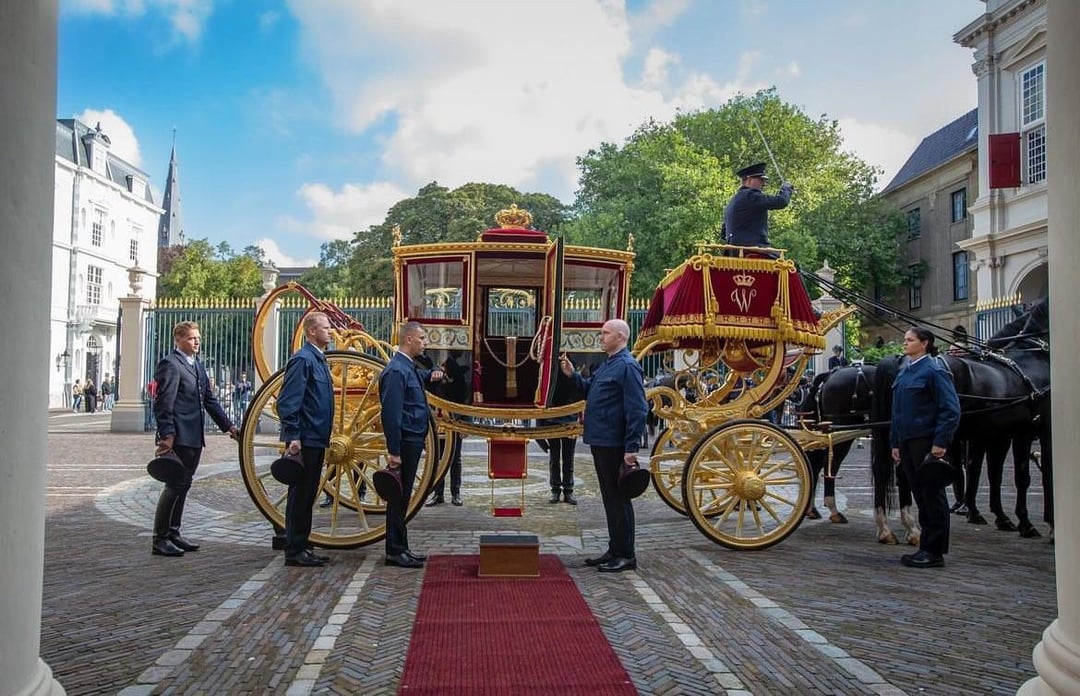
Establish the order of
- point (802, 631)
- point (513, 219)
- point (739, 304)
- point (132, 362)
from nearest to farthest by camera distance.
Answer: point (802, 631)
point (739, 304)
point (513, 219)
point (132, 362)

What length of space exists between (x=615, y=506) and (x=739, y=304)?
2136 millimetres

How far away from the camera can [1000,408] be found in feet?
23.5

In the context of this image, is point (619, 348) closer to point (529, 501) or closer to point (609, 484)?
point (609, 484)

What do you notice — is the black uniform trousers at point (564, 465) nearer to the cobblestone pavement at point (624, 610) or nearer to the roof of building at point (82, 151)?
the cobblestone pavement at point (624, 610)

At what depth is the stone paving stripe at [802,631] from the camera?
3668 mm

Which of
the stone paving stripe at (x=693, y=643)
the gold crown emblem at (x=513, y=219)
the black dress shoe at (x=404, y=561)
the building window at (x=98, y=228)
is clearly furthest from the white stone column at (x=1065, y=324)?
the building window at (x=98, y=228)

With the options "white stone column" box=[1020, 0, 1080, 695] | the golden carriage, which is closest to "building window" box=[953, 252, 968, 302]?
the golden carriage

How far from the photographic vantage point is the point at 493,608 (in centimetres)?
474

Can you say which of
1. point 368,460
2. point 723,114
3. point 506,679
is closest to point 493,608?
point 506,679

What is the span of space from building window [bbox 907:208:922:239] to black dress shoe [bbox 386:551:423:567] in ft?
107

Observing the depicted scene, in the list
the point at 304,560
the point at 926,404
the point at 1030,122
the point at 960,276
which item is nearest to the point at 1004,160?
the point at 1030,122

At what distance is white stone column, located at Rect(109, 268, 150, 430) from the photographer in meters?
17.5

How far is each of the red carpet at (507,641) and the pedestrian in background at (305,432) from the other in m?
1.03

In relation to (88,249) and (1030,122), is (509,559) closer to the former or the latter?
(1030,122)
